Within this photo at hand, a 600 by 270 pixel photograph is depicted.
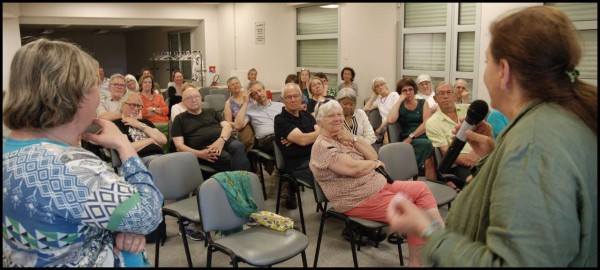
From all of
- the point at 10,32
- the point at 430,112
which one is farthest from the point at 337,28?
the point at 10,32

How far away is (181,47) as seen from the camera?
1234 centimetres

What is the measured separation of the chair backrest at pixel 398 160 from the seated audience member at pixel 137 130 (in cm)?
193

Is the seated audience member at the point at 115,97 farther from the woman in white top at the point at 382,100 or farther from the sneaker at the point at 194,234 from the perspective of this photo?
the woman in white top at the point at 382,100

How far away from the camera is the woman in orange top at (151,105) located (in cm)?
540

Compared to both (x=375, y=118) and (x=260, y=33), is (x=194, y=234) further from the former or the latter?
(x=260, y=33)

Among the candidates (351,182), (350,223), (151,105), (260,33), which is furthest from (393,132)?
(260,33)

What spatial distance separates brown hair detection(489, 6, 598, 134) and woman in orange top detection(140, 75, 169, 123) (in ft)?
16.2

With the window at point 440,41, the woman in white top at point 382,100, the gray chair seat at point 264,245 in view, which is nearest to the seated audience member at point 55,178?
the gray chair seat at point 264,245

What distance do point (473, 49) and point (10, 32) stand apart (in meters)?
8.10

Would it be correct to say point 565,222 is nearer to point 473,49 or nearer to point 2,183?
point 2,183

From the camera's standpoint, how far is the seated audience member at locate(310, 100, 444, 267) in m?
2.87

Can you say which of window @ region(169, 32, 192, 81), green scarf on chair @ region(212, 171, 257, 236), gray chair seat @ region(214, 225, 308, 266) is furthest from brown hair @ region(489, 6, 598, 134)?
window @ region(169, 32, 192, 81)

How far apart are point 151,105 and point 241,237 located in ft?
11.9

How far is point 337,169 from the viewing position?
114 inches
